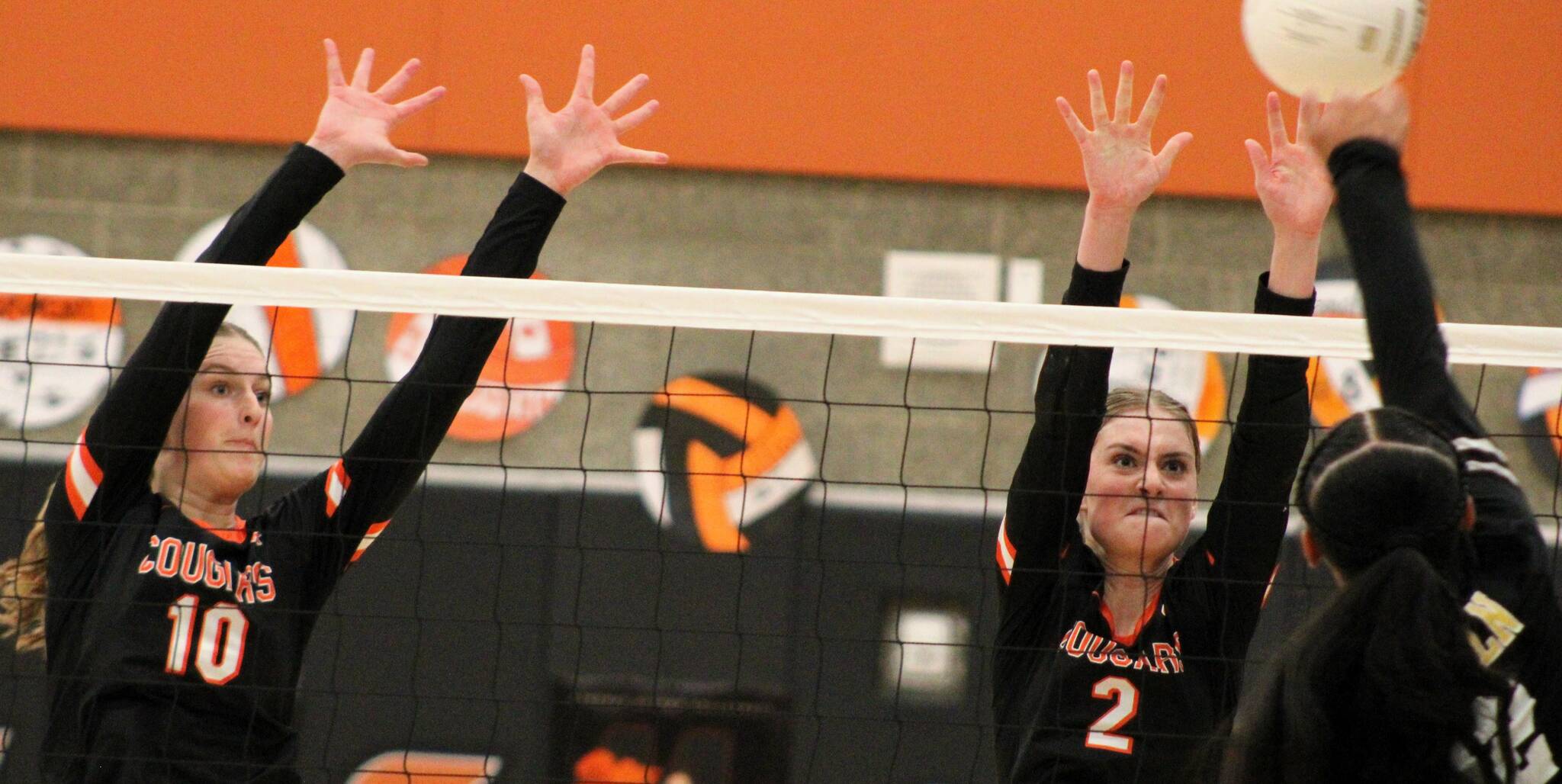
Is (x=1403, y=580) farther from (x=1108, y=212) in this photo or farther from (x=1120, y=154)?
(x=1120, y=154)

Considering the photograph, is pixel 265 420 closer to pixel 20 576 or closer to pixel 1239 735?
pixel 20 576

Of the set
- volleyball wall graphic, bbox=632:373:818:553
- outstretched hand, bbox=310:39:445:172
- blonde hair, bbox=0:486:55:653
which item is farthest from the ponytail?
volleyball wall graphic, bbox=632:373:818:553

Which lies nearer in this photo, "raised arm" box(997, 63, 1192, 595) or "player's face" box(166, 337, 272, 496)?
"raised arm" box(997, 63, 1192, 595)

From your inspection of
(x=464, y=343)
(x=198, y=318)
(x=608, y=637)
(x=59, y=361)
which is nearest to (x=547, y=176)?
(x=464, y=343)

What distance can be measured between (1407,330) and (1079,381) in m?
0.98

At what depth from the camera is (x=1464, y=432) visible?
152 centimetres

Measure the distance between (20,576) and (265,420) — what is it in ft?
1.66

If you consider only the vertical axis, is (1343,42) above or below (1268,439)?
above

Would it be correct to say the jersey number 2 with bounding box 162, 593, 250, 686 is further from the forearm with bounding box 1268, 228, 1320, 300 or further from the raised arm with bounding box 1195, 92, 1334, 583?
the forearm with bounding box 1268, 228, 1320, 300

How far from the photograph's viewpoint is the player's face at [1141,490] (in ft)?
8.07

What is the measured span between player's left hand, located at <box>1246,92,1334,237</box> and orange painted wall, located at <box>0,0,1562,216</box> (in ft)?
10.8

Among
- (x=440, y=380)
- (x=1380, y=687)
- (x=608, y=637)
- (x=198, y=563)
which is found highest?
(x=440, y=380)

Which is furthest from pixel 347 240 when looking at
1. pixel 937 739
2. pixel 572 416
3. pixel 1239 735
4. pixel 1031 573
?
pixel 1239 735

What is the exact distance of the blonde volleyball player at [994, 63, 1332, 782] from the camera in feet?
7.81
